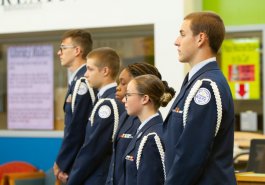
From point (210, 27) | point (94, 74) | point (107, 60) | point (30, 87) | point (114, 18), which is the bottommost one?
point (30, 87)

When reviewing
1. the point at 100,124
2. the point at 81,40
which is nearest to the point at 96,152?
the point at 100,124

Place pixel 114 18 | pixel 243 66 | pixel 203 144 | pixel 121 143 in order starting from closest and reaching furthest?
1. pixel 203 144
2. pixel 121 143
3. pixel 243 66
4. pixel 114 18

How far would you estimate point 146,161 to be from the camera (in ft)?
13.7

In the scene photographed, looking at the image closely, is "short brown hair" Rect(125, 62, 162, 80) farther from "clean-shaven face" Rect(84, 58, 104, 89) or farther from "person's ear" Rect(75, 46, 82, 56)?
"person's ear" Rect(75, 46, 82, 56)

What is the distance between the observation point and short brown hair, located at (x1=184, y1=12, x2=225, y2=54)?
3609 mm

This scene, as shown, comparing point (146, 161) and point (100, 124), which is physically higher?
point (100, 124)

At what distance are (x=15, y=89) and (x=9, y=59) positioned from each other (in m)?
0.40

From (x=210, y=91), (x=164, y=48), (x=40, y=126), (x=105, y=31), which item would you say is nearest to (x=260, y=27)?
(x=164, y=48)

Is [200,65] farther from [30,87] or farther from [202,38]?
[30,87]

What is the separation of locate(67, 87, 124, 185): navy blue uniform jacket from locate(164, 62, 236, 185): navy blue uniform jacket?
162cm

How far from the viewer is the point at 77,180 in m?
5.28

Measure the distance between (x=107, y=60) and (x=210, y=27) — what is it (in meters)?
1.84

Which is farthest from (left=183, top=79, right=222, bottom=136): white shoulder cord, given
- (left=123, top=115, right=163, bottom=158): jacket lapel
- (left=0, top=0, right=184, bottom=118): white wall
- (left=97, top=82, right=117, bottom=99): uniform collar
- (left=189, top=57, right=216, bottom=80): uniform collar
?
(left=0, top=0, right=184, bottom=118): white wall

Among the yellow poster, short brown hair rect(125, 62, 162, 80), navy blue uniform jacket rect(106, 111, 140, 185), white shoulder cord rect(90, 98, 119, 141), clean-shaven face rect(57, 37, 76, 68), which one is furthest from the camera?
the yellow poster
